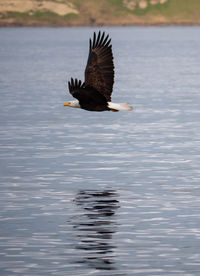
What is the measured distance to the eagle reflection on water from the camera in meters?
12.7

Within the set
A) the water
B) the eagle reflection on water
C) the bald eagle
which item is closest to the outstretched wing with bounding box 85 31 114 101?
the bald eagle

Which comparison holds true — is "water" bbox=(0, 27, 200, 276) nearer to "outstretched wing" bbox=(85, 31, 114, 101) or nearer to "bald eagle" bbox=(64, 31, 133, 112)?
"bald eagle" bbox=(64, 31, 133, 112)

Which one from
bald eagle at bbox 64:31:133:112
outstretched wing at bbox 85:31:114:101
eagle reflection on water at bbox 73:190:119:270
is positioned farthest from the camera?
outstretched wing at bbox 85:31:114:101

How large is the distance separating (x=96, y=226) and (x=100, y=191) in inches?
107

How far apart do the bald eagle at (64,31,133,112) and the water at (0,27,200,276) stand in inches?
51.6

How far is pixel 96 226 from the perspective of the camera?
14430 mm

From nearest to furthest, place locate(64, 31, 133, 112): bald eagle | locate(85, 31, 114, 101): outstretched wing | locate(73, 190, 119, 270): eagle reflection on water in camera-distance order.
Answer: locate(73, 190, 119, 270): eagle reflection on water
locate(64, 31, 133, 112): bald eagle
locate(85, 31, 114, 101): outstretched wing

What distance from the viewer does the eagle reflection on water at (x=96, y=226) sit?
12.7 m

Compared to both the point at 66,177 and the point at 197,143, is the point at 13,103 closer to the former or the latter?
the point at 197,143

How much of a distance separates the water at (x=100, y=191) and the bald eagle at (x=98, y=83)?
4.30ft

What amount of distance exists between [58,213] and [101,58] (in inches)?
249

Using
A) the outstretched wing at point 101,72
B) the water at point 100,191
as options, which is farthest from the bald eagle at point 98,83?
the water at point 100,191

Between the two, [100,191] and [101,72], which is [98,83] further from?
[100,191]

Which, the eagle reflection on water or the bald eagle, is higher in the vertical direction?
the bald eagle
